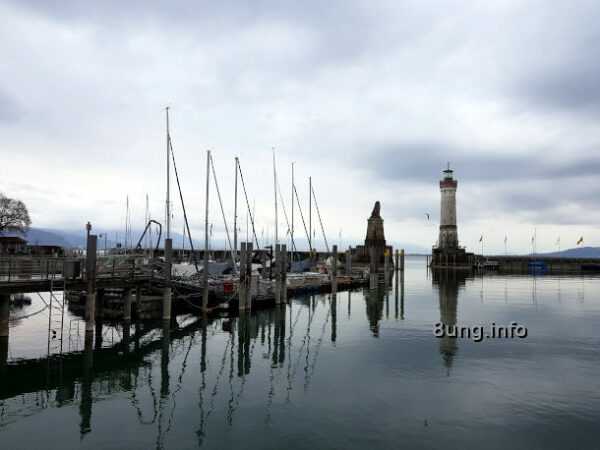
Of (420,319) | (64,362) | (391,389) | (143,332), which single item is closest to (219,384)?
(391,389)

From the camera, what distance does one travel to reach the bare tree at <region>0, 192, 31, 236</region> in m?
72.6

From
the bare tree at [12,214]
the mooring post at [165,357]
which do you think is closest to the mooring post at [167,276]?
the mooring post at [165,357]

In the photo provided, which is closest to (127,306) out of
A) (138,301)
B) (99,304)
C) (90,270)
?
(138,301)

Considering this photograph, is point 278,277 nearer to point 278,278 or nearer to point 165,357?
point 278,278

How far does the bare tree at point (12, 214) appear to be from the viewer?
238ft

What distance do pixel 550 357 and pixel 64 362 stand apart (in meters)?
26.7

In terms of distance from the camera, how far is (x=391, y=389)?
57.7 ft

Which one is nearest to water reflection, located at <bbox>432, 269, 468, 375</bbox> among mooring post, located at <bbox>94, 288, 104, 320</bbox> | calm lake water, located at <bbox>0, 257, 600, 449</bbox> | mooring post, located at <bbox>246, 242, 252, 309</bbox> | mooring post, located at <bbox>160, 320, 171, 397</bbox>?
calm lake water, located at <bbox>0, 257, 600, 449</bbox>

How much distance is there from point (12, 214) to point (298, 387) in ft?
252

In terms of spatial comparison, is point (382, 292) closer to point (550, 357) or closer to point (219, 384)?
point (550, 357)

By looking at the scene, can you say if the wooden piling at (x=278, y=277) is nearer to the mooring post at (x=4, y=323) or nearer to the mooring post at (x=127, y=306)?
the mooring post at (x=127, y=306)

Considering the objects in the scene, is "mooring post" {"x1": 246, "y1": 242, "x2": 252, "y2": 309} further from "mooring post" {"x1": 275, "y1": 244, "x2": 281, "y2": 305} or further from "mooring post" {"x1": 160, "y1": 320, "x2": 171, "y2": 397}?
"mooring post" {"x1": 160, "y1": 320, "x2": 171, "y2": 397}

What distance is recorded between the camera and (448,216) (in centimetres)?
12081

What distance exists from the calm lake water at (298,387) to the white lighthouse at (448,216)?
90776 millimetres
